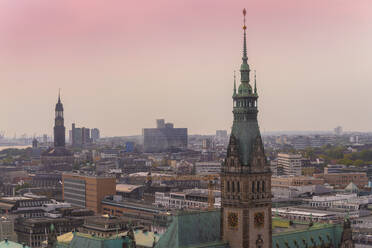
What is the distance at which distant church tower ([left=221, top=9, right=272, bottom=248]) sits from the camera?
107000 millimetres

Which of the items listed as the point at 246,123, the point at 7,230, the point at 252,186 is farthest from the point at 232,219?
the point at 7,230

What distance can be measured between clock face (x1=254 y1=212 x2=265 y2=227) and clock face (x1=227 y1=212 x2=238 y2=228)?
2.71 meters

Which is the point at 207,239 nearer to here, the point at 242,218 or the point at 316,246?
the point at 242,218

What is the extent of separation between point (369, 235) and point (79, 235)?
7351 cm

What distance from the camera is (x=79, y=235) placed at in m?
123

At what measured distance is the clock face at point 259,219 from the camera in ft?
355

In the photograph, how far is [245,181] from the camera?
10694 centimetres

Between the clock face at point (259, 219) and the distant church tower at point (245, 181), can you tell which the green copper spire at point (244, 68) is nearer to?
the distant church tower at point (245, 181)

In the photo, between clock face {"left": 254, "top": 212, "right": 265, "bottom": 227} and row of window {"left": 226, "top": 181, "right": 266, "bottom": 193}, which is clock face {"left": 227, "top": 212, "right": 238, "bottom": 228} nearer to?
clock face {"left": 254, "top": 212, "right": 265, "bottom": 227}

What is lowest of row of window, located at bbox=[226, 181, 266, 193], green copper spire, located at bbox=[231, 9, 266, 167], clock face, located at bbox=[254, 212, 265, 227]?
clock face, located at bbox=[254, 212, 265, 227]

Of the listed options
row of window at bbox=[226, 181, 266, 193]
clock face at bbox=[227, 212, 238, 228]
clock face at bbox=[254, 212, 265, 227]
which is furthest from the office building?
clock face at bbox=[254, 212, 265, 227]

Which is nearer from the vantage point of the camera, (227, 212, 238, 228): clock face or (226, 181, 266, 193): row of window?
(227, 212, 238, 228): clock face

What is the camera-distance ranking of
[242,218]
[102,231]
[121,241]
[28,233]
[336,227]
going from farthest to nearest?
[28,233] < [102,231] < [336,227] < [121,241] < [242,218]

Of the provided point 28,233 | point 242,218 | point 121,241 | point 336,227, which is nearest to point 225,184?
point 242,218
